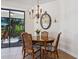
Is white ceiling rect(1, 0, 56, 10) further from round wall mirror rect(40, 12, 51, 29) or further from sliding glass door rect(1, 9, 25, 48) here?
round wall mirror rect(40, 12, 51, 29)

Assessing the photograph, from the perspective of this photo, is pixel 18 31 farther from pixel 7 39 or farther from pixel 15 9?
pixel 15 9

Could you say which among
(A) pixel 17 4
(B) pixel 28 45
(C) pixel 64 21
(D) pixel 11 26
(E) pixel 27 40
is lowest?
(B) pixel 28 45

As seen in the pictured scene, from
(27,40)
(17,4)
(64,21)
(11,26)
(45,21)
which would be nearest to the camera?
(27,40)

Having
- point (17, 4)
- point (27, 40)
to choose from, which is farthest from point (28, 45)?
point (17, 4)

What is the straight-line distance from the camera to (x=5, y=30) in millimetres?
6984

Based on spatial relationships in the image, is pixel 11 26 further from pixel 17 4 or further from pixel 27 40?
pixel 27 40

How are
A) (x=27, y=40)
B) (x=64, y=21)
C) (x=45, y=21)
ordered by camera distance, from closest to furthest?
(x=27, y=40) → (x=64, y=21) → (x=45, y=21)

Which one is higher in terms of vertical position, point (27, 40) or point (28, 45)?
point (27, 40)

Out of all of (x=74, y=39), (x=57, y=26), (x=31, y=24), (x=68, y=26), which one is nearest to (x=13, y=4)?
(x=31, y=24)

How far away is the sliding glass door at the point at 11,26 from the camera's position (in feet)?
22.9

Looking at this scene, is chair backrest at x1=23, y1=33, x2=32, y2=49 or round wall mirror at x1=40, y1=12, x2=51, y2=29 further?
round wall mirror at x1=40, y1=12, x2=51, y2=29

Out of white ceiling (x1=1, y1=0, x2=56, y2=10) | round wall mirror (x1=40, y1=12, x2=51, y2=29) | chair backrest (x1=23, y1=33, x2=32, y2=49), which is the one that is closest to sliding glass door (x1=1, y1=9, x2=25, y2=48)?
white ceiling (x1=1, y1=0, x2=56, y2=10)

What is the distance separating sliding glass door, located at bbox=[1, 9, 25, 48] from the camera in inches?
274

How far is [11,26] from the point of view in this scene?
23.8 feet
